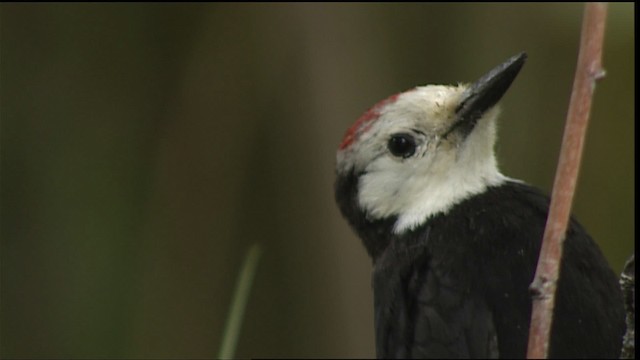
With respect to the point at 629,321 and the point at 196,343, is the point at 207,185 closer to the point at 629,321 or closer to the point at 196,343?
the point at 196,343

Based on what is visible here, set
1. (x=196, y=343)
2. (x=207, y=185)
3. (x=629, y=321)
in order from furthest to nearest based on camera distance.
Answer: (x=207, y=185), (x=196, y=343), (x=629, y=321)

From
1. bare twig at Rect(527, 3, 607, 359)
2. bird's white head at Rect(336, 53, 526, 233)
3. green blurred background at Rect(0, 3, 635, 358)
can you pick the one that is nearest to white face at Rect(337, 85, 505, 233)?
bird's white head at Rect(336, 53, 526, 233)

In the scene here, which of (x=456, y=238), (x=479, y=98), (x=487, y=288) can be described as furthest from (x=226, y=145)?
(x=487, y=288)

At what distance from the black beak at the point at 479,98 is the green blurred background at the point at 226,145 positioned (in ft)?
5.79

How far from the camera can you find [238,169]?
4.85m

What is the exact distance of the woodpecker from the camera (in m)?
2.27

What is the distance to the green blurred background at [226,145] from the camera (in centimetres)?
451

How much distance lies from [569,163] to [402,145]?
96 cm

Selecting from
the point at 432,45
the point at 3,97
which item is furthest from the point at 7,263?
the point at 432,45

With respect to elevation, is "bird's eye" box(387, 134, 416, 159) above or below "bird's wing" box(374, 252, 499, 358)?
above

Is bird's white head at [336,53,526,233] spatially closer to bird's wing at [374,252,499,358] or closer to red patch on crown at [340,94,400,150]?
red patch on crown at [340,94,400,150]

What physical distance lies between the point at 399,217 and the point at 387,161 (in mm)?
131

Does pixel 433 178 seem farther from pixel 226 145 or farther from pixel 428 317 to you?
pixel 226 145

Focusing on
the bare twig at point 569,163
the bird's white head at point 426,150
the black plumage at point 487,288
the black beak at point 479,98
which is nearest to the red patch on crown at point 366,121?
the bird's white head at point 426,150
